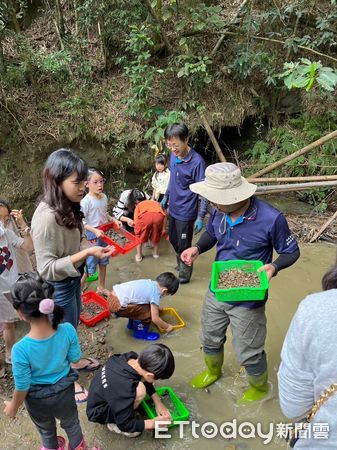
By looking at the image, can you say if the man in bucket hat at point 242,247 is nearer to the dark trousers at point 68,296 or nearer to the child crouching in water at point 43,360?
the dark trousers at point 68,296

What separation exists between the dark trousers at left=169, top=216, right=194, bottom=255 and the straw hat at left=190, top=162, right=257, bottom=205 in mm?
1887

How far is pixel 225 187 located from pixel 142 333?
191 cm

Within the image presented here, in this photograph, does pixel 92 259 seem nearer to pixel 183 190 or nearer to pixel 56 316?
pixel 183 190

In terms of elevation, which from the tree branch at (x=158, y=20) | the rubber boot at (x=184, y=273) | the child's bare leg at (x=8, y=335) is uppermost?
the tree branch at (x=158, y=20)

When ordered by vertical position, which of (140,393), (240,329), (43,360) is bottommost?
(140,393)

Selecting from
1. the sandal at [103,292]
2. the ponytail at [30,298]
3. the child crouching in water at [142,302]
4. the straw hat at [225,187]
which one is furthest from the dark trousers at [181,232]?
the ponytail at [30,298]

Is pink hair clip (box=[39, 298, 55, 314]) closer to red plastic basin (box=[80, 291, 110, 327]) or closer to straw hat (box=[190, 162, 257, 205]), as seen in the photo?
straw hat (box=[190, 162, 257, 205])

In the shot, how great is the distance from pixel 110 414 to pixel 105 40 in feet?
19.4

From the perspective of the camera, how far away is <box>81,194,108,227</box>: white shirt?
441cm

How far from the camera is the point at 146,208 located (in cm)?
535

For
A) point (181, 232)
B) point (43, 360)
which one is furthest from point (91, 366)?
point (181, 232)

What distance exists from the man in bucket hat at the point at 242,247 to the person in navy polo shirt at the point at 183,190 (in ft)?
4.55

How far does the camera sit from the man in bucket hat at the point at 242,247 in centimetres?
283

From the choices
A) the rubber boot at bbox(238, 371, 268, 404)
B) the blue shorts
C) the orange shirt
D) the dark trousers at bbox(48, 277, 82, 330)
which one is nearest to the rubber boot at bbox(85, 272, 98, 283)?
the blue shorts
